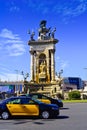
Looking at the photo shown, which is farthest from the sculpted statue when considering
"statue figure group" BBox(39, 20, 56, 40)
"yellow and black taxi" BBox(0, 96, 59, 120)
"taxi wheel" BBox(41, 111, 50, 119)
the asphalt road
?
the asphalt road

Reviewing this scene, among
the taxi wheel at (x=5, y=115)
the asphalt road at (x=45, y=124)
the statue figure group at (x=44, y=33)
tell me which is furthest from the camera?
the statue figure group at (x=44, y=33)

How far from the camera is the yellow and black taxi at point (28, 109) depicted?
19.4 metres

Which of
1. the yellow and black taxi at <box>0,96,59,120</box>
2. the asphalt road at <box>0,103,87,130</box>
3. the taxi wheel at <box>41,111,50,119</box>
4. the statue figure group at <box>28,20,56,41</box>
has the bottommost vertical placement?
the asphalt road at <box>0,103,87,130</box>

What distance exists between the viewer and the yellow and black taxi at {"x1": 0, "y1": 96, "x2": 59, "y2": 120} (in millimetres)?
19391

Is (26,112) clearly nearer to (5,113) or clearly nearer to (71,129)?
(5,113)

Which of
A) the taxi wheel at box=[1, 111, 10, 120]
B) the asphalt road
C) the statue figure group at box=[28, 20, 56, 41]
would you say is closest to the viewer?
the asphalt road

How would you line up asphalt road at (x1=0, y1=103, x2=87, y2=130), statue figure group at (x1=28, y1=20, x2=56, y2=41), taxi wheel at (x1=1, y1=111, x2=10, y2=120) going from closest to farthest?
1. asphalt road at (x1=0, y1=103, x2=87, y2=130)
2. taxi wheel at (x1=1, y1=111, x2=10, y2=120)
3. statue figure group at (x1=28, y1=20, x2=56, y2=41)

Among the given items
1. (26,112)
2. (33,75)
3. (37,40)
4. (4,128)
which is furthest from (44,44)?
(4,128)

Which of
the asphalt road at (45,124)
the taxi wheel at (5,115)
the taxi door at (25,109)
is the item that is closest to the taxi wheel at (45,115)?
the taxi door at (25,109)

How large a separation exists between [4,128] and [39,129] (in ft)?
5.51

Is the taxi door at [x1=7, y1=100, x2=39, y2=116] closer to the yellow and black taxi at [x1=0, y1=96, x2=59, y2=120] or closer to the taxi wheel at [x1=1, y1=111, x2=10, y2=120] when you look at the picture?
the yellow and black taxi at [x1=0, y1=96, x2=59, y2=120]

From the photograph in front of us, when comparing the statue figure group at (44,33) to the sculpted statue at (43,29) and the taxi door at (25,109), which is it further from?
the taxi door at (25,109)

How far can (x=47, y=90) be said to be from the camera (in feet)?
240

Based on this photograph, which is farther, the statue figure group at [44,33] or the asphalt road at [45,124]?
the statue figure group at [44,33]
